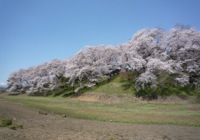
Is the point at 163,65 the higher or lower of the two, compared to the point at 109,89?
higher

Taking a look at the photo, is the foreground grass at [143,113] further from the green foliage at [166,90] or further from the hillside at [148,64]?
the hillside at [148,64]

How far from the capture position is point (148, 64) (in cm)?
4956

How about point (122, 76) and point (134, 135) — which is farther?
point (122, 76)

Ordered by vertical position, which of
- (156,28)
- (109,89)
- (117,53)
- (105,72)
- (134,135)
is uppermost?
(156,28)

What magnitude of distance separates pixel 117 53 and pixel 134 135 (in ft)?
155

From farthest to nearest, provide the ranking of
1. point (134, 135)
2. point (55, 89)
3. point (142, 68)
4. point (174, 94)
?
point (55, 89), point (142, 68), point (174, 94), point (134, 135)

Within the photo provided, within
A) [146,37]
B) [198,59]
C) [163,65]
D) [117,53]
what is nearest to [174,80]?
[163,65]

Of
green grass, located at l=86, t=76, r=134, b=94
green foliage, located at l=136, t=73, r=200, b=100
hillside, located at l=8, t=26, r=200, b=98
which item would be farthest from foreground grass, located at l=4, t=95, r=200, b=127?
green grass, located at l=86, t=76, r=134, b=94

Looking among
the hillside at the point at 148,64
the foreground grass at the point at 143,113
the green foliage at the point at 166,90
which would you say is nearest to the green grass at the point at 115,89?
the hillside at the point at 148,64

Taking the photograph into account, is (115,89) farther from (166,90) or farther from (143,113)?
(143,113)

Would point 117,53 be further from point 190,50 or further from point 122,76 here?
point 190,50

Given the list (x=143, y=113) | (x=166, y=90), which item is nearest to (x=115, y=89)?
(x=166, y=90)

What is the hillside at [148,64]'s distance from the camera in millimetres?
47688

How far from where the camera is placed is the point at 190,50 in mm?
50500
